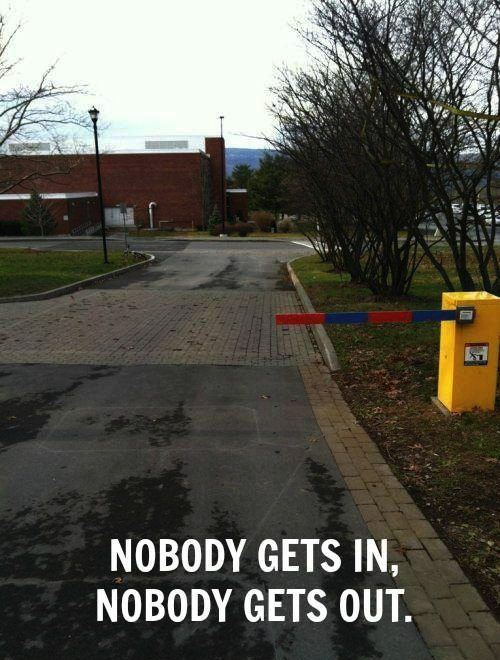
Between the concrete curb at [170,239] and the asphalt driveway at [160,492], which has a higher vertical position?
the concrete curb at [170,239]

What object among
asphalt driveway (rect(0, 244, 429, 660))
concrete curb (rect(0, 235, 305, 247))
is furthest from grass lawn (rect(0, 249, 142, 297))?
concrete curb (rect(0, 235, 305, 247))

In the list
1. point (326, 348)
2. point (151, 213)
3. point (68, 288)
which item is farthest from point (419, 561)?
point (151, 213)

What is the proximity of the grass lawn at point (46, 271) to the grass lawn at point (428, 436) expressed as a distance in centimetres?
955

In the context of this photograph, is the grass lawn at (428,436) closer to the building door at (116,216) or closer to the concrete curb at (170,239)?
the concrete curb at (170,239)

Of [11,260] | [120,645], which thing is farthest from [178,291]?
[120,645]

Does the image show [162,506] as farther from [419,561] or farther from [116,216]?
[116,216]

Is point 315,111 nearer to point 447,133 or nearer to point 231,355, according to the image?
point 447,133

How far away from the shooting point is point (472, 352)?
5.37 meters

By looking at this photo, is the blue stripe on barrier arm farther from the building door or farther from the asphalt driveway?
the building door

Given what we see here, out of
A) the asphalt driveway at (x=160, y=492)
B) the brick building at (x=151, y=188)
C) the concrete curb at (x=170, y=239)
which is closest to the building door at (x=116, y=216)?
the brick building at (x=151, y=188)

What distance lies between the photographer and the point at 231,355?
855 cm

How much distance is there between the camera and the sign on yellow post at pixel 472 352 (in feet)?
17.4

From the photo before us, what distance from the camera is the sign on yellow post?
530 cm

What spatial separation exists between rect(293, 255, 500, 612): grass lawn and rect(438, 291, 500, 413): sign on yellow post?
198mm
